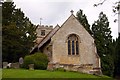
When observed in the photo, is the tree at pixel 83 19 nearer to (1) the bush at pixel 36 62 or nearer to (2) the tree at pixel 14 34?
(2) the tree at pixel 14 34

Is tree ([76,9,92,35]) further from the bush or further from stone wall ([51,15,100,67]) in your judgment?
the bush

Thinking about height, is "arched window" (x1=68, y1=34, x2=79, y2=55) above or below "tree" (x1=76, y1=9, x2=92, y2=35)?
below

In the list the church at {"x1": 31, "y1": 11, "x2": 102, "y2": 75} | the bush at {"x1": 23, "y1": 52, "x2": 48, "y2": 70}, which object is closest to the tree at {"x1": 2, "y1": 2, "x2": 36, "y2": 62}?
the church at {"x1": 31, "y1": 11, "x2": 102, "y2": 75}

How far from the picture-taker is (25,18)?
203 ft

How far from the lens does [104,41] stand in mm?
57750

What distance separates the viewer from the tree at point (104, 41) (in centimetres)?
5384

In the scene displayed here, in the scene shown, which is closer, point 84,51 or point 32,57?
point 32,57

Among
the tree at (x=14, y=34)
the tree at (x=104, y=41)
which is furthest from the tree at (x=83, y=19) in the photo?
the tree at (x=14, y=34)

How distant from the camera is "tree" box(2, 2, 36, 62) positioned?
1941 inches

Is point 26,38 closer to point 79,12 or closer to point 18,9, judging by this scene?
point 18,9

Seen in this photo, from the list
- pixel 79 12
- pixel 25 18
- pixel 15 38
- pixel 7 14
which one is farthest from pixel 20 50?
pixel 79 12

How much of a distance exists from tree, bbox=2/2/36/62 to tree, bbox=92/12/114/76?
38.9 ft

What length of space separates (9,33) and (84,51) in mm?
11925

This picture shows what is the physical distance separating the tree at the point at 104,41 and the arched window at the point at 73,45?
833cm
